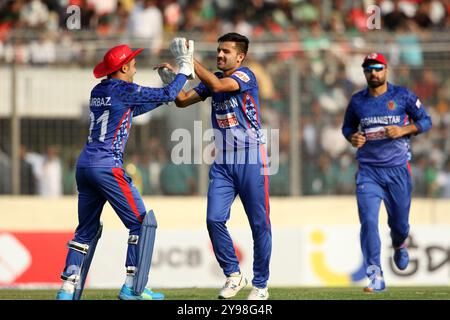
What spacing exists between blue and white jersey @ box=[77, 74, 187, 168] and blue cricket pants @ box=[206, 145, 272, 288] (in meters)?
1.07

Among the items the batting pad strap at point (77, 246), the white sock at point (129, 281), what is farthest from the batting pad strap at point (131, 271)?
the batting pad strap at point (77, 246)

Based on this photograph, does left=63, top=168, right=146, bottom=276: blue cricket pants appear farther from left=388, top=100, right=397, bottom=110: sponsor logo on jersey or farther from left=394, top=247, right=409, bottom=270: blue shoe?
left=394, top=247, right=409, bottom=270: blue shoe

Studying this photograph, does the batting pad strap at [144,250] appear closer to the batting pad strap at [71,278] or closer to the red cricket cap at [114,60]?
the batting pad strap at [71,278]

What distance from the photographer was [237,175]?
11602mm

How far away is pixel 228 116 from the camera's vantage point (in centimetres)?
1162

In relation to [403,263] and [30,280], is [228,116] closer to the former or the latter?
[403,263]

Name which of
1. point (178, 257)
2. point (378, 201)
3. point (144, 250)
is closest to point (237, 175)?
point (144, 250)

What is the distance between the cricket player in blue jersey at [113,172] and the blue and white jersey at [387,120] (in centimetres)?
318

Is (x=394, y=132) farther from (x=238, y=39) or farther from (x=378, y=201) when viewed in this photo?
(x=238, y=39)

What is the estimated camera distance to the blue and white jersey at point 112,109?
36.6 ft

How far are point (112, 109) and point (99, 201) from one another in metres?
0.95

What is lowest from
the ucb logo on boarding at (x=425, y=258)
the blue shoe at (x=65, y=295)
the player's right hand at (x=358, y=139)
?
the ucb logo on boarding at (x=425, y=258)

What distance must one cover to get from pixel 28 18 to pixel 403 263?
11027 millimetres
